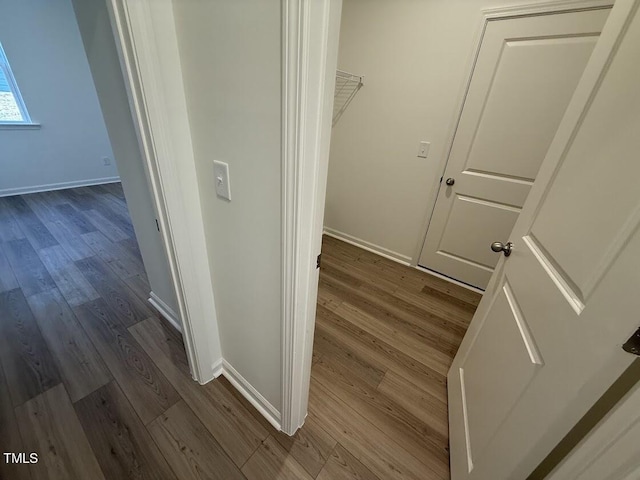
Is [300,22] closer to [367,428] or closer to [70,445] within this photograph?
[367,428]

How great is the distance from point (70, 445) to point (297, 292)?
4.14 ft

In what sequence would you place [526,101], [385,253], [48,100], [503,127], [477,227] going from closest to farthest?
1. [526,101]
2. [503,127]
3. [477,227]
4. [385,253]
5. [48,100]

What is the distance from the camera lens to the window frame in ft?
10.2

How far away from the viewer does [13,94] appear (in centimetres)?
327

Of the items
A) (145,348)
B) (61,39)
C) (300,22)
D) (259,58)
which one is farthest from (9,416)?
(61,39)

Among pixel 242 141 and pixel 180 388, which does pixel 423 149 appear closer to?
pixel 242 141

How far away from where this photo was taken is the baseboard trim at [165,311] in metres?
1.71

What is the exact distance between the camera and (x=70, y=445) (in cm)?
110

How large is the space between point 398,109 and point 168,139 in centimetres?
203

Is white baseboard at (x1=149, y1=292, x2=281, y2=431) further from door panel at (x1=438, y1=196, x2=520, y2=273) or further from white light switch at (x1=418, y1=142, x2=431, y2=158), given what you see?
white light switch at (x1=418, y1=142, x2=431, y2=158)

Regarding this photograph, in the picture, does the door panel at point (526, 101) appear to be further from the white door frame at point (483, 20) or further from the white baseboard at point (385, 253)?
the white baseboard at point (385, 253)

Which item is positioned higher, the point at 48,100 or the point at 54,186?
the point at 48,100

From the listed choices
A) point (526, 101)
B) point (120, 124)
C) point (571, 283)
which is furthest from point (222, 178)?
point (526, 101)

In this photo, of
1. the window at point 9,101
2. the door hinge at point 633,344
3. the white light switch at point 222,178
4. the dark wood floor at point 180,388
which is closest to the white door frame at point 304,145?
the white light switch at point 222,178
